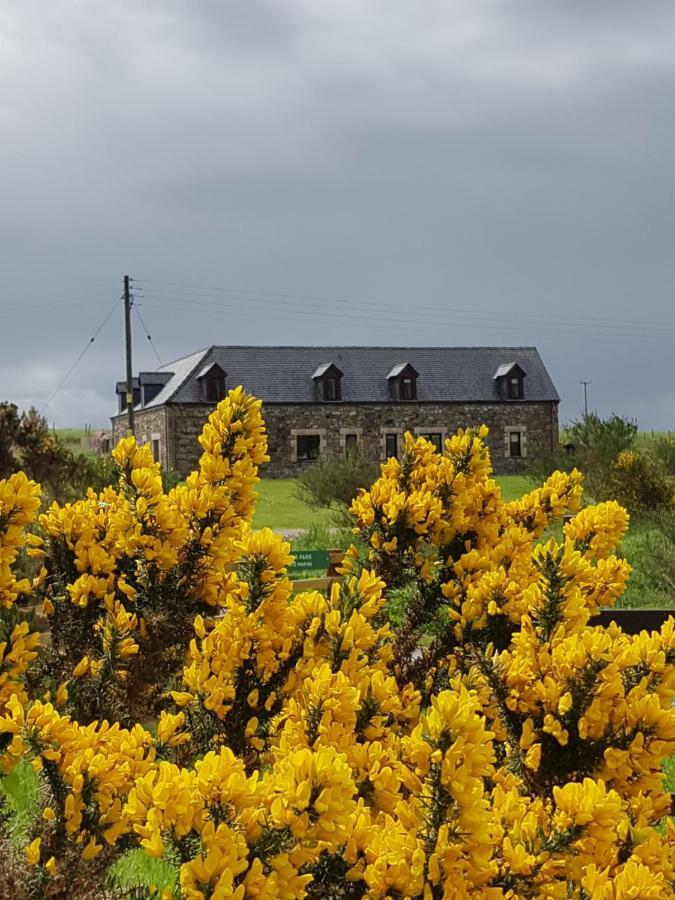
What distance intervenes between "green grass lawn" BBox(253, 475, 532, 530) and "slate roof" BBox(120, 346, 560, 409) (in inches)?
182

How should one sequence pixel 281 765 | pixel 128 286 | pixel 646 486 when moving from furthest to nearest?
pixel 128 286 < pixel 646 486 < pixel 281 765

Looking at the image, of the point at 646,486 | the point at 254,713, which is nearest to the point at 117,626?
the point at 254,713

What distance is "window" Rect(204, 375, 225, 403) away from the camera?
42156 mm

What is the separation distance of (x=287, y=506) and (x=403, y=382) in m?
15.4

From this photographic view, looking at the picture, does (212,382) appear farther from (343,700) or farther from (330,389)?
(343,700)

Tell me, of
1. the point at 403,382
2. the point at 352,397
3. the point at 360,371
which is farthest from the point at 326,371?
the point at 403,382

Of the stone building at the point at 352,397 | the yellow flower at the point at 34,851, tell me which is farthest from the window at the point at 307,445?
the yellow flower at the point at 34,851

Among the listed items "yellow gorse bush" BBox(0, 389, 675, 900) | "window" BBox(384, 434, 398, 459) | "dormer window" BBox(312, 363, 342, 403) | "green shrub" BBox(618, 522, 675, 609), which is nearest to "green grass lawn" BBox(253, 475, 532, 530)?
"dormer window" BBox(312, 363, 342, 403)

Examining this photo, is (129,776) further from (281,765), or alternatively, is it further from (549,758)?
(549,758)

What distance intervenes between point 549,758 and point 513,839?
500 mm

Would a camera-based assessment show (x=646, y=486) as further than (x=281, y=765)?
Yes

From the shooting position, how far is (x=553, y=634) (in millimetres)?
2846

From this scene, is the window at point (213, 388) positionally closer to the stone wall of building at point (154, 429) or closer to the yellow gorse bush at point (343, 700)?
the stone wall of building at point (154, 429)

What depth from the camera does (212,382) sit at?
42375 mm
